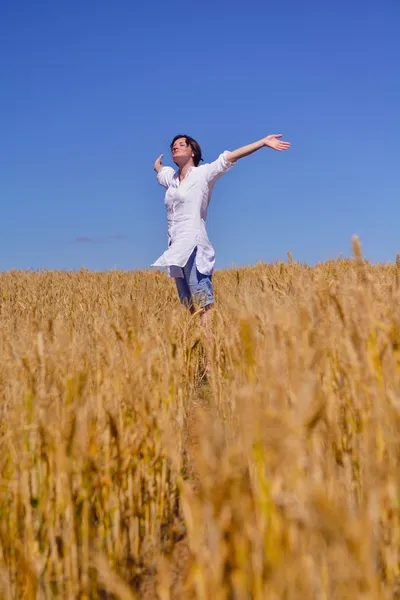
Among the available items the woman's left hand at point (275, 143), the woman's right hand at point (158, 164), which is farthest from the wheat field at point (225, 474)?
the woman's right hand at point (158, 164)

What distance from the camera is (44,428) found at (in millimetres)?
1398

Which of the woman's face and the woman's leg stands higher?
the woman's face

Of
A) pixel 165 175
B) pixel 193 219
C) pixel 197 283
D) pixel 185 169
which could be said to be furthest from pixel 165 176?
pixel 197 283

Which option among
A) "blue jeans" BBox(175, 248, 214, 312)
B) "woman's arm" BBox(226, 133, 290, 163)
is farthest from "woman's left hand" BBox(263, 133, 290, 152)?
"blue jeans" BBox(175, 248, 214, 312)

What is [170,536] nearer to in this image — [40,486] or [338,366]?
[40,486]

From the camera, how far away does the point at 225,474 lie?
2.52 feet

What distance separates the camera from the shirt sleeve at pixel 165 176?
4484mm

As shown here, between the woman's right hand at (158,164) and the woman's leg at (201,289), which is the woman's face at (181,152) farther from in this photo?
the woman's leg at (201,289)

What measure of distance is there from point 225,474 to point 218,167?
3408 millimetres

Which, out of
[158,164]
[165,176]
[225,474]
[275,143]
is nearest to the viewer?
[225,474]

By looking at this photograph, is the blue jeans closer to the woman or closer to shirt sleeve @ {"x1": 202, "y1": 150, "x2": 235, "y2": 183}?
the woman

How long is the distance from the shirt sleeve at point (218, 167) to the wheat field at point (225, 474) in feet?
6.36

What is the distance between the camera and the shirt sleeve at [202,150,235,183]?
3951 mm

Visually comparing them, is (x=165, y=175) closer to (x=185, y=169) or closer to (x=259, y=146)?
(x=185, y=169)
